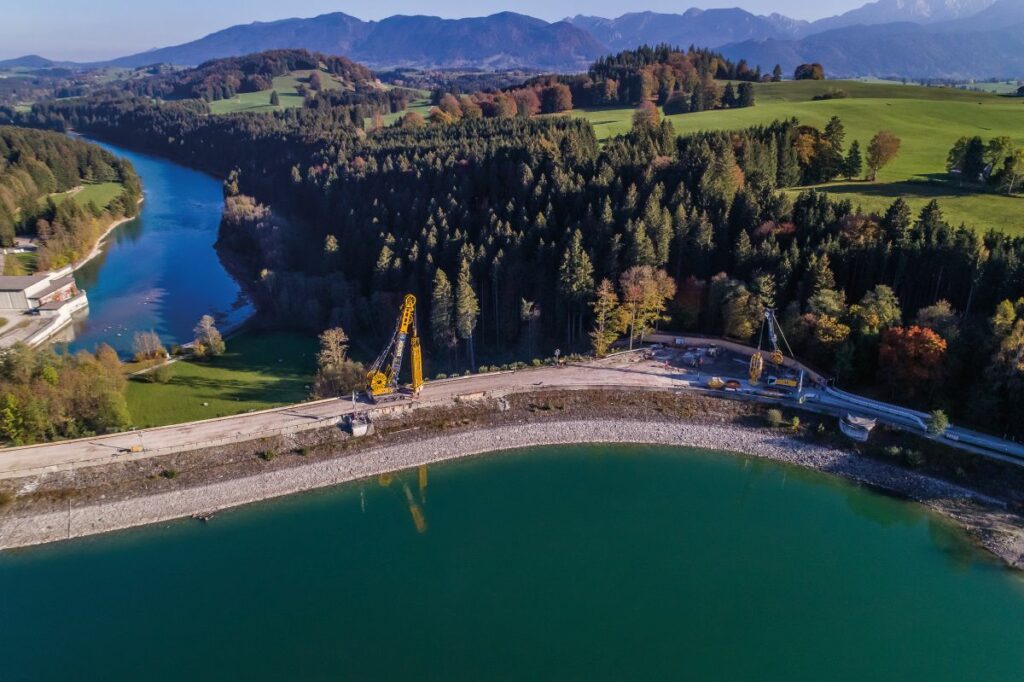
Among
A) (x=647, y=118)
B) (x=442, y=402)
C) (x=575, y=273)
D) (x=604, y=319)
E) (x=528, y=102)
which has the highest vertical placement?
(x=528, y=102)

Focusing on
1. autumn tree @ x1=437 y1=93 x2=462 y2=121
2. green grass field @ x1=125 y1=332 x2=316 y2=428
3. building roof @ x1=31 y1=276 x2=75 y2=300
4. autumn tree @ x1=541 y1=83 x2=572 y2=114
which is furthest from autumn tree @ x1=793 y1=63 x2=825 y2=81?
building roof @ x1=31 y1=276 x2=75 y2=300

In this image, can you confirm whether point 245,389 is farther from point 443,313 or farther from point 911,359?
point 911,359

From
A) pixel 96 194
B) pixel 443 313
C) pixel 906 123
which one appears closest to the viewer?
pixel 443 313

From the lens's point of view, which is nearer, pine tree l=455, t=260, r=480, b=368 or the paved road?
the paved road

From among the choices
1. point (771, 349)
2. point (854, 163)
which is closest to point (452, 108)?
point (854, 163)

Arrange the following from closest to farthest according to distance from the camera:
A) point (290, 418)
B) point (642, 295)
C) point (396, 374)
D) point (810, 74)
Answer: point (290, 418) → point (396, 374) → point (642, 295) → point (810, 74)

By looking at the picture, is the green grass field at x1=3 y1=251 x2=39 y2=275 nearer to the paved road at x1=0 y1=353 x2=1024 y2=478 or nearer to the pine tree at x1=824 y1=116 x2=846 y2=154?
the paved road at x1=0 y1=353 x2=1024 y2=478
